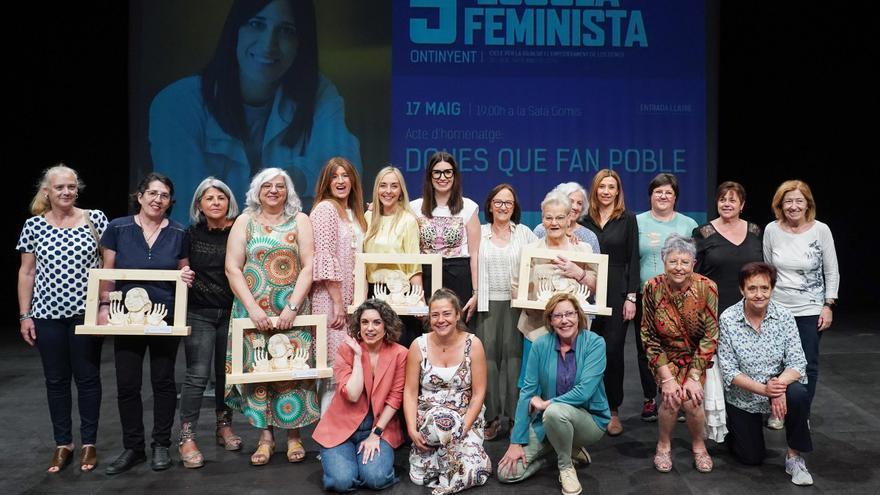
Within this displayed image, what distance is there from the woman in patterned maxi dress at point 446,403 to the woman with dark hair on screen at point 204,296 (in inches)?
40.8

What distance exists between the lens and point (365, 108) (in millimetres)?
7258

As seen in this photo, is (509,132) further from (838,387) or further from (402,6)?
(838,387)

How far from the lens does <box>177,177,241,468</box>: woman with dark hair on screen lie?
3.63 metres

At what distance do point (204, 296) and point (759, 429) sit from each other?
9.24 ft

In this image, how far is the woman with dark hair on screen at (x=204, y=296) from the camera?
363 cm

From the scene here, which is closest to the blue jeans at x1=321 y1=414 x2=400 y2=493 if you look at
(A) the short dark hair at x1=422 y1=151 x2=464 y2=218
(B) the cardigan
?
(B) the cardigan

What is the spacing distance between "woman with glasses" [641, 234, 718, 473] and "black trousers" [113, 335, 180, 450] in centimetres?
238

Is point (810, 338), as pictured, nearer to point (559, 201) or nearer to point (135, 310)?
point (559, 201)

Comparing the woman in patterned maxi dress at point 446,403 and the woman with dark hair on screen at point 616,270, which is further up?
the woman with dark hair on screen at point 616,270

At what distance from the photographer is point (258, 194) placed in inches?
141

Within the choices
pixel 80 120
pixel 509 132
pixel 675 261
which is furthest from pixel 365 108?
pixel 675 261

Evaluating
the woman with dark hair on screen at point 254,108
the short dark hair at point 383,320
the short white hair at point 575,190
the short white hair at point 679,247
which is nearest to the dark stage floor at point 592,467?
the short dark hair at point 383,320

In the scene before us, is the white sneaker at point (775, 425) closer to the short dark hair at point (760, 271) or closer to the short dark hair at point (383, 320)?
the short dark hair at point (760, 271)

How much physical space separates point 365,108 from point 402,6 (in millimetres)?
1065
